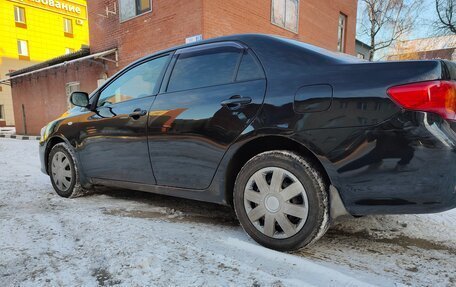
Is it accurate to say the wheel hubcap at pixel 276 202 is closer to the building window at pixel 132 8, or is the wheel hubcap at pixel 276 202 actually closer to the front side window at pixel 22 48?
the building window at pixel 132 8

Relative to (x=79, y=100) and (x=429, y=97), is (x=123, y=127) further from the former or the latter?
(x=429, y=97)

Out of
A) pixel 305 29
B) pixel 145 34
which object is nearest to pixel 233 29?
pixel 145 34

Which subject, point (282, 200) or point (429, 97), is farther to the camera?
point (282, 200)

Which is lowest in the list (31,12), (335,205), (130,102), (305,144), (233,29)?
(335,205)

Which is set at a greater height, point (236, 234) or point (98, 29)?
point (98, 29)

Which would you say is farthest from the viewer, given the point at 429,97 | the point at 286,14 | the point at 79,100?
the point at 286,14

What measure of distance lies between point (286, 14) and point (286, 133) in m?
11.0

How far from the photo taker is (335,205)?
85.7 inches

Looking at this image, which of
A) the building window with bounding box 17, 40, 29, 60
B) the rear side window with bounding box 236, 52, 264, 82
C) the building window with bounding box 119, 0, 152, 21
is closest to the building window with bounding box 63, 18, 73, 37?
the building window with bounding box 17, 40, 29, 60

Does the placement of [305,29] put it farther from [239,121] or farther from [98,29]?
[239,121]

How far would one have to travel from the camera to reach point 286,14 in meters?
12.1

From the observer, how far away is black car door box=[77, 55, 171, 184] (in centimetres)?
314

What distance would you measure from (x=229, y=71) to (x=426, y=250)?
1.99m

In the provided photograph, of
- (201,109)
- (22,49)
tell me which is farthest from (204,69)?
(22,49)
